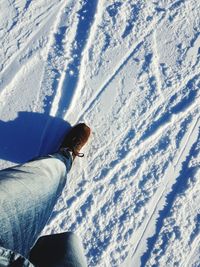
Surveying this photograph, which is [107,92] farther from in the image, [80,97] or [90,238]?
[90,238]

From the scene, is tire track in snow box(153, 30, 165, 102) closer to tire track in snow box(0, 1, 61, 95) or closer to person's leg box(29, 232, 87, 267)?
tire track in snow box(0, 1, 61, 95)

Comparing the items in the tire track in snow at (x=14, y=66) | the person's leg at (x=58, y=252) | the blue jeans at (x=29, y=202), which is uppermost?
the tire track in snow at (x=14, y=66)

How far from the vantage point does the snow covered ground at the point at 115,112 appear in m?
2.31

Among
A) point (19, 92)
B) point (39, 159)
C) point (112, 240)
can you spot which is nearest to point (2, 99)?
point (19, 92)

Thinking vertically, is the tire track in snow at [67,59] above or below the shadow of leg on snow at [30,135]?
above

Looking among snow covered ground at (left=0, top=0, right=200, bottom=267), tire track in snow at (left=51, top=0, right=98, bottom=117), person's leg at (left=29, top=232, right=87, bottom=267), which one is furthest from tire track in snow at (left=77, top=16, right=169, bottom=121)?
person's leg at (left=29, top=232, right=87, bottom=267)

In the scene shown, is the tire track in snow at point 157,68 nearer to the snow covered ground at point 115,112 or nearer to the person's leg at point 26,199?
the snow covered ground at point 115,112

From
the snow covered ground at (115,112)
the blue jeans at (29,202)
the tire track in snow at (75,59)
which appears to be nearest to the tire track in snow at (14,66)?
the snow covered ground at (115,112)

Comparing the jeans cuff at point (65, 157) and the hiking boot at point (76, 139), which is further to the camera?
the hiking boot at point (76, 139)

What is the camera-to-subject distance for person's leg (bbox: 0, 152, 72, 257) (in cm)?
144

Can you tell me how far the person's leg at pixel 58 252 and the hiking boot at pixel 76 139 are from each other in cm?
57

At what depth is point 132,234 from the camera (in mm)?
2309

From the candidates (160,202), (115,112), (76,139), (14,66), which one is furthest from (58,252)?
(14,66)

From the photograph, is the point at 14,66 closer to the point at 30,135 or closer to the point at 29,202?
the point at 30,135
